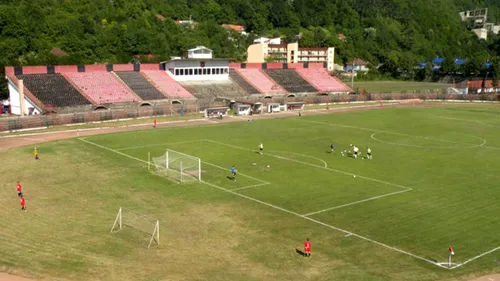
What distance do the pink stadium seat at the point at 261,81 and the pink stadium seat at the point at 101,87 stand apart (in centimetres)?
2928

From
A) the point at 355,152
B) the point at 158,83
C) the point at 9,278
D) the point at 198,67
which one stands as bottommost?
the point at 9,278

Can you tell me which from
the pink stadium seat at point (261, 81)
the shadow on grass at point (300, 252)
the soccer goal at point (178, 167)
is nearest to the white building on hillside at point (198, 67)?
the pink stadium seat at point (261, 81)

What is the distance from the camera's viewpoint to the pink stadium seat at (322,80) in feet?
376

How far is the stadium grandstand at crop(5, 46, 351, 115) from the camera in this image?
79.9 meters

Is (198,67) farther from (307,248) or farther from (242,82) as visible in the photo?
(307,248)

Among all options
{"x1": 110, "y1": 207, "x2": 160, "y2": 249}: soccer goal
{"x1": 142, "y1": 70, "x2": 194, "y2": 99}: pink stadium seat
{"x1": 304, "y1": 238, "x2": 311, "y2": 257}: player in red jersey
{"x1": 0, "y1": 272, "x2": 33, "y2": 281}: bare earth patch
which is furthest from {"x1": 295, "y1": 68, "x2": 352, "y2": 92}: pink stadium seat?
{"x1": 0, "y1": 272, "x2": 33, "y2": 281}: bare earth patch

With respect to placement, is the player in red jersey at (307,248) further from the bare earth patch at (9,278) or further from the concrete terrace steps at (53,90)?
the concrete terrace steps at (53,90)

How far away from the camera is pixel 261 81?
10919 centimetres

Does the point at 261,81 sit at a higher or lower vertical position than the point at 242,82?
higher

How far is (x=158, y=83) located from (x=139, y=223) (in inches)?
2663

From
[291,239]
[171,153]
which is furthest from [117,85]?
[291,239]

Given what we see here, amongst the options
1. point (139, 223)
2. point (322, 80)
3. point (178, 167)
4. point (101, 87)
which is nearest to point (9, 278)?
point (139, 223)

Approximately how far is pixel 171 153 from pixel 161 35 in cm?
10472

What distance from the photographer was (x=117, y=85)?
8969cm
